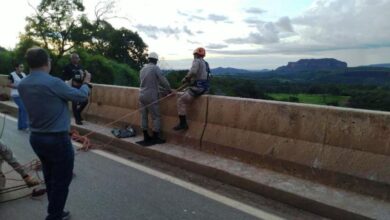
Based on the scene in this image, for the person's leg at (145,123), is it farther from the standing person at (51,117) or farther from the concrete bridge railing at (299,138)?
the standing person at (51,117)

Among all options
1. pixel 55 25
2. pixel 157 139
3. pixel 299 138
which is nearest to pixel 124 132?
pixel 157 139

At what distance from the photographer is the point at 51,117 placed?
170 inches

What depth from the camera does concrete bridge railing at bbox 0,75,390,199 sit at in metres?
5.21

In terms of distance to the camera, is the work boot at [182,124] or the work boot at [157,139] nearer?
the work boot at [182,124]

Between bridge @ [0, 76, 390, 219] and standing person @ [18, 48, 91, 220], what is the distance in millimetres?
692

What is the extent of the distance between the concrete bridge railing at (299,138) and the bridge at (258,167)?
0.5 inches

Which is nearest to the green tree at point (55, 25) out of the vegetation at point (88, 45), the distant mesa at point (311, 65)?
the vegetation at point (88, 45)

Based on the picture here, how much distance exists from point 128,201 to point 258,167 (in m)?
2.04

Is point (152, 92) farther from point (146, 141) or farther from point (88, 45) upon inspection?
point (88, 45)

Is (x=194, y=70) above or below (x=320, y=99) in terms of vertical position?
above

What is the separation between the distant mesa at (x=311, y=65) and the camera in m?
19.4

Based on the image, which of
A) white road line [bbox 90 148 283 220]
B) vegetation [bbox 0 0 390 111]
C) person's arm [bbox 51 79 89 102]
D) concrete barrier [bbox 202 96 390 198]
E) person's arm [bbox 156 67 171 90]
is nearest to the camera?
person's arm [bbox 51 79 89 102]

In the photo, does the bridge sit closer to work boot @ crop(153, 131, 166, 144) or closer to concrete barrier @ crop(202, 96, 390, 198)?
concrete barrier @ crop(202, 96, 390, 198)

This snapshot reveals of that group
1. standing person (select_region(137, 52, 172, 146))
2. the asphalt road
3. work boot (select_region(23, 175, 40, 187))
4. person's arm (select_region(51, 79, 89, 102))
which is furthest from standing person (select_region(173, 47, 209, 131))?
person's arm (select_region(51, 79, 89, 102))
